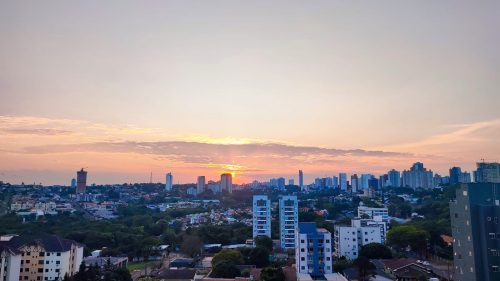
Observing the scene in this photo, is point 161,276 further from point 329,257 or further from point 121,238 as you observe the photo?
point 121,238

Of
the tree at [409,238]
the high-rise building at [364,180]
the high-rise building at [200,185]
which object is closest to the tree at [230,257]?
the tree at [409,238]

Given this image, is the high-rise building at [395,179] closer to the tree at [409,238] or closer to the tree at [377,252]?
the tree at [409,238]

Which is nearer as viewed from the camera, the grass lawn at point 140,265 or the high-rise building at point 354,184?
the grass lawn at point 140,265

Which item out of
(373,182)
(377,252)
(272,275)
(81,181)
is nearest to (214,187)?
(81,181)

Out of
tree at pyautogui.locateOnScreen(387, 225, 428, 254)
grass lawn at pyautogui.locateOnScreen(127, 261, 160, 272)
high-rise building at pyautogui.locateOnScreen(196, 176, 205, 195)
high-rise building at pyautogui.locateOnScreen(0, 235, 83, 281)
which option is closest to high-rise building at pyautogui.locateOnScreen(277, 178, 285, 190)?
high-rise building at pyautogui.locateOnScreen(196, 176, 205, 195)

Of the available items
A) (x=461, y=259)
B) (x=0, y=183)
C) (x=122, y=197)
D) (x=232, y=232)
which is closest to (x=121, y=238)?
(x=232, y=232)
